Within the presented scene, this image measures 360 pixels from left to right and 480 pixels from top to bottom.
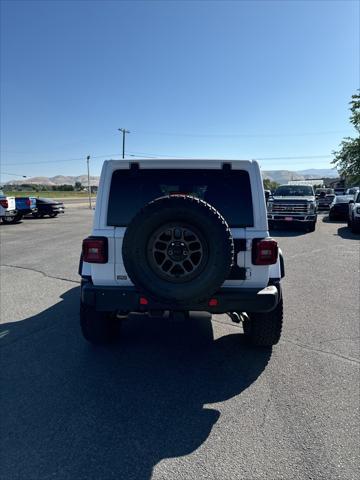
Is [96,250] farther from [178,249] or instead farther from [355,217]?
[355,217]

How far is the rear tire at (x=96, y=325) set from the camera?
3.63m

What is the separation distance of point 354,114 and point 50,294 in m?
44.5

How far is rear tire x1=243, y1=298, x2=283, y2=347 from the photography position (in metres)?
3.55

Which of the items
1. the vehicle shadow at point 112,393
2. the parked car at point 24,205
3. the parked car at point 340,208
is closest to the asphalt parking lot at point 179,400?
the vehicle shadow at point 112,393

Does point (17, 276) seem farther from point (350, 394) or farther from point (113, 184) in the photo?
point (350, 394)

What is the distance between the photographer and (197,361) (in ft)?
11.6

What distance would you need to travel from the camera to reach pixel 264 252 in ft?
10.2

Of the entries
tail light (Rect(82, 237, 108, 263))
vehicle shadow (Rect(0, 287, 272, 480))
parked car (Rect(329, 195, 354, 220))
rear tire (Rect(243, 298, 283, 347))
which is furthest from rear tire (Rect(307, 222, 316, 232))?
tail light (Rect(82, 237, 108, 263))

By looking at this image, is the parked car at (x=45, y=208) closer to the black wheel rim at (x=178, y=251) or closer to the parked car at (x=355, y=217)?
the parked car at (x=355, y=217)

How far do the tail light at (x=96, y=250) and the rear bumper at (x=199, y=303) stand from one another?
0.27 m

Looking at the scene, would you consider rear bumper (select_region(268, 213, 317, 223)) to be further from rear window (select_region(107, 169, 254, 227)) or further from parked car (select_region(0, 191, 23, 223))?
parked car (select_region(0, 191, 23, 223))

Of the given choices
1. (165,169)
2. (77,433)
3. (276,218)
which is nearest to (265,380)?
(77,433)

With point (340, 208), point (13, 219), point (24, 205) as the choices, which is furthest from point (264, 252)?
point (13, 219)

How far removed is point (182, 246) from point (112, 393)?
4.60 ft
